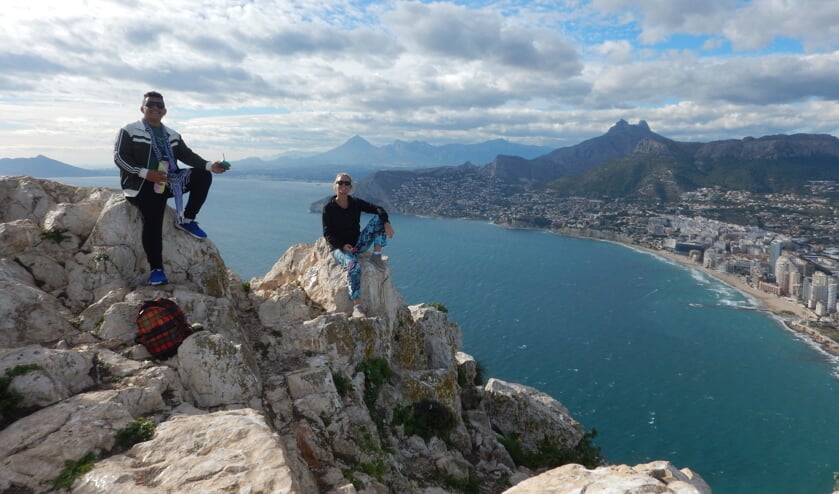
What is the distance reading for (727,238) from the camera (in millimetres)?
98812

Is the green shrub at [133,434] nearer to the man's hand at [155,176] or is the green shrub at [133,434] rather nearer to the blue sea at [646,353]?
the man's hand at [155,176]

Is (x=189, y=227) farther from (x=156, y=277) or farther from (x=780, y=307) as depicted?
(x=780, y=307)

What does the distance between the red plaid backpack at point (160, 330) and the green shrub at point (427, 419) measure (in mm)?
3975

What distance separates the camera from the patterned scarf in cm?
723

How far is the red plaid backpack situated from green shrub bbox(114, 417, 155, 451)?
1.39 m

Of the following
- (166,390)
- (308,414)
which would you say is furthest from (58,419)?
(308,414)

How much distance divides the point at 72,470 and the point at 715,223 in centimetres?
13606

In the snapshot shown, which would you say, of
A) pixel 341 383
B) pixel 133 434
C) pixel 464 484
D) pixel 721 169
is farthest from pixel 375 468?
pixel 721 169

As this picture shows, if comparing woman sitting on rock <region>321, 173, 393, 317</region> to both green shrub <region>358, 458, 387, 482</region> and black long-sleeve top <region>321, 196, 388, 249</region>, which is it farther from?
green shrub <region>358, 458, 387, 482</region>

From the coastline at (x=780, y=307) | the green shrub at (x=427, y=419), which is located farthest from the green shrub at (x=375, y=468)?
the coastline at (x=780, y=307)

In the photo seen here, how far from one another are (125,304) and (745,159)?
218m

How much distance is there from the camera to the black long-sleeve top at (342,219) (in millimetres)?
8969

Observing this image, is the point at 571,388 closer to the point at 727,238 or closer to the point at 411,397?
the point at 411,397

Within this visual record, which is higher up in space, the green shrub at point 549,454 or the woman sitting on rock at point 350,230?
the woman sitting on rock at point 350,230
